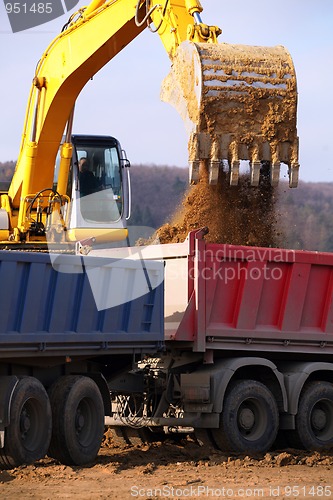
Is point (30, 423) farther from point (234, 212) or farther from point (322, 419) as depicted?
point (234, 212)

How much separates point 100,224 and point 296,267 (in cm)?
330

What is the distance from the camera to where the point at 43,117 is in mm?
15797

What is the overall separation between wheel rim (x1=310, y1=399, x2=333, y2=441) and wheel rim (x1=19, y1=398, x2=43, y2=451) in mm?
4260

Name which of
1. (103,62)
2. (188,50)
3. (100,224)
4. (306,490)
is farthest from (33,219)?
(306,490)

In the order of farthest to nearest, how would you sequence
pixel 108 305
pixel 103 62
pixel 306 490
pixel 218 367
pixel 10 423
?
1. pixel 103 62
2. pixel 218 367
3. pixel 108 305
4. pixel 10 423
5. pixel 306 490

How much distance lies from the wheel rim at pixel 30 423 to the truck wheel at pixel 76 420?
13.9 inches

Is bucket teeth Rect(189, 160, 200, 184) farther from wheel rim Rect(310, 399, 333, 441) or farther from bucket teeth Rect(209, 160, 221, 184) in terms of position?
wheel rim Rect(310, 399, 333, 441)

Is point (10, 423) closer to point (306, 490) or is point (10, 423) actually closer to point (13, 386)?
point (13, 386)

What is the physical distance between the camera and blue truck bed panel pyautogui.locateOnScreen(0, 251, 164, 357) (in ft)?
35.4

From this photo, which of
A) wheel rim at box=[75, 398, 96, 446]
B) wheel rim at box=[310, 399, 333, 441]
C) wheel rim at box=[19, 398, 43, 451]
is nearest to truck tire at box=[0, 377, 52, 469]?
wheel rim at box=[19, 398, 43, 451]

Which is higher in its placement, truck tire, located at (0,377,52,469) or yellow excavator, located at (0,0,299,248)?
yellow excavator, located at (0,0,299,248)

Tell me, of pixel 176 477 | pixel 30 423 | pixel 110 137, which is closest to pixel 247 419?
pixel 176 477

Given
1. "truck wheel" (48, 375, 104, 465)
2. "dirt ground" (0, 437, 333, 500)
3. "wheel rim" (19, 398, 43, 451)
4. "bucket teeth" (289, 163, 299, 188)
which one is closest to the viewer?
"dirt ground" (0, 437, 333, 500)

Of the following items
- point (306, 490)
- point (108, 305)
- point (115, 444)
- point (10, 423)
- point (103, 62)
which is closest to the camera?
point (306, 490)
